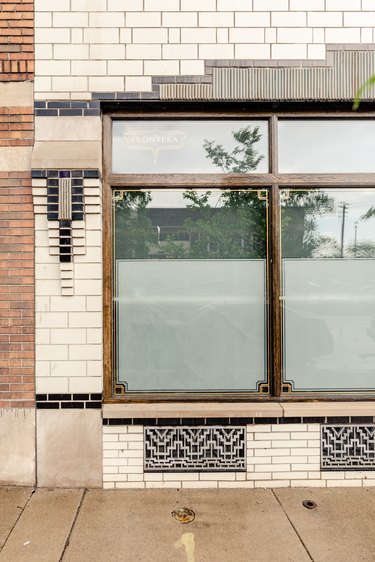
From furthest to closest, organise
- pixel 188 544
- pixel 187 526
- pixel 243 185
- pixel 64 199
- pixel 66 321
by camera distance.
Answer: pixel 243 185 < pixel 66 321 < pixel 64 199 < pixel 187 526 < pixel 188 544

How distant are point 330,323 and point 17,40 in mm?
4113

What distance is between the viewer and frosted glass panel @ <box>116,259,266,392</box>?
14.2 ft

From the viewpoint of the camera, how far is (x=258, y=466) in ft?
13.9

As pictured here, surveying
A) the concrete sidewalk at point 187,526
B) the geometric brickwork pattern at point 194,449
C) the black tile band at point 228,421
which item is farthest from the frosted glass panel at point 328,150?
the concrete sidewalk at point 187,526

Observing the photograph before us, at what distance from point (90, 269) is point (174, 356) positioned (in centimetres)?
119

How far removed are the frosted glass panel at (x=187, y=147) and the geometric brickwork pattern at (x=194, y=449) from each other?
255 cm

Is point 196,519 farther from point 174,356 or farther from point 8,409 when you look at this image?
point 8,409

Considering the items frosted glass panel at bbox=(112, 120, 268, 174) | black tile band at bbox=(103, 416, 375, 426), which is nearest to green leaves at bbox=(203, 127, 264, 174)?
frosted glass panel at bbox=(112, 120, 268, 174)

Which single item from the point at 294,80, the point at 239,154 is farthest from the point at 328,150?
the point at 239,154

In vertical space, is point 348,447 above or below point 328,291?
below

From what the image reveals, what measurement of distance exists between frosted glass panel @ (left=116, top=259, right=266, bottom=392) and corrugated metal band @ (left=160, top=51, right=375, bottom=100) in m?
1.60

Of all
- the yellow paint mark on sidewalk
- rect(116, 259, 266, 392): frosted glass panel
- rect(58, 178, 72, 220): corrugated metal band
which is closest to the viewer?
the yellow paint mark on sidewalk

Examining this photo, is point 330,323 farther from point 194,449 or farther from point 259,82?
point 259,82

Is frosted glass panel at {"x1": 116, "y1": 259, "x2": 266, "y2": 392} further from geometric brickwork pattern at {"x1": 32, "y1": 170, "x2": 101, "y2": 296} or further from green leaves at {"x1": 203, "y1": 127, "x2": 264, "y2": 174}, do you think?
green leaves at {"x1": 203, "y1": 127, "x2": 264, "y2": 174}
